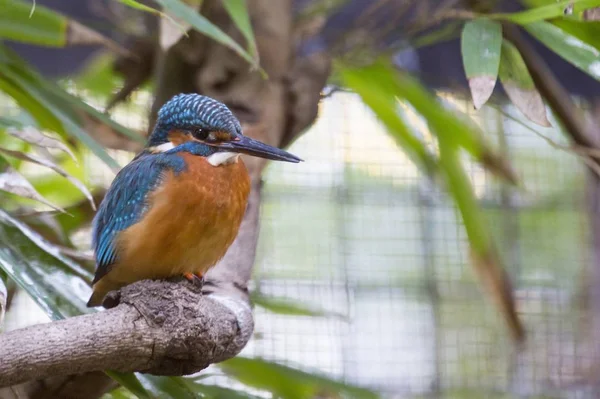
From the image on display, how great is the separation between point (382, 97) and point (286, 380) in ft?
2.34

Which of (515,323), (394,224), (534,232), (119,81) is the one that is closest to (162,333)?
(515,323)

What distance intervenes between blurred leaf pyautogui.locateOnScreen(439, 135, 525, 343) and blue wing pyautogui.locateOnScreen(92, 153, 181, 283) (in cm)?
79

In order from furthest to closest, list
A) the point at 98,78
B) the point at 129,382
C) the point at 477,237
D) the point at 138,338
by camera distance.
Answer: the point at 98,78, the point at 477,237, the point at 129,382, the point at 138,338

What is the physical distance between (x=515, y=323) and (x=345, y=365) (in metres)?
1.02

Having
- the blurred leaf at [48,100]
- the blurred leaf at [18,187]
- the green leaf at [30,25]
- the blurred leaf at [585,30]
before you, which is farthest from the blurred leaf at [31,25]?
the blurred leaf at [585,30]

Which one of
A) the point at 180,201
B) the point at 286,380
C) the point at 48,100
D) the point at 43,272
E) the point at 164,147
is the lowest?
the point at 286,380

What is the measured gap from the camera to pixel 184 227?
1359 millimetres

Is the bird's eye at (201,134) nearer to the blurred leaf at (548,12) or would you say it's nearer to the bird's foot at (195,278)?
the bird's foot at (195,278)

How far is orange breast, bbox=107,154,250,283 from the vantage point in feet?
4.46

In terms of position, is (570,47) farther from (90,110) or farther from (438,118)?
(90,110)

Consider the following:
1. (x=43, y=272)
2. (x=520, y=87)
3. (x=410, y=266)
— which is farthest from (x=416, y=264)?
(x=43, y=272)

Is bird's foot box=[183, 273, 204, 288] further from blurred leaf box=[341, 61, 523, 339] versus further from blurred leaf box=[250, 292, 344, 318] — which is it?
blurred leaf box=[341, 61, 523, 339]

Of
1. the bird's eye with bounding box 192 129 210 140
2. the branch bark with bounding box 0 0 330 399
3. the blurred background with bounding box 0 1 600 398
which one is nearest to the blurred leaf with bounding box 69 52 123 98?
the blurred background with bounding box 0 1 600 398

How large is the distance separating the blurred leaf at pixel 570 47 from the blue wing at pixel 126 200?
0.64 metres
